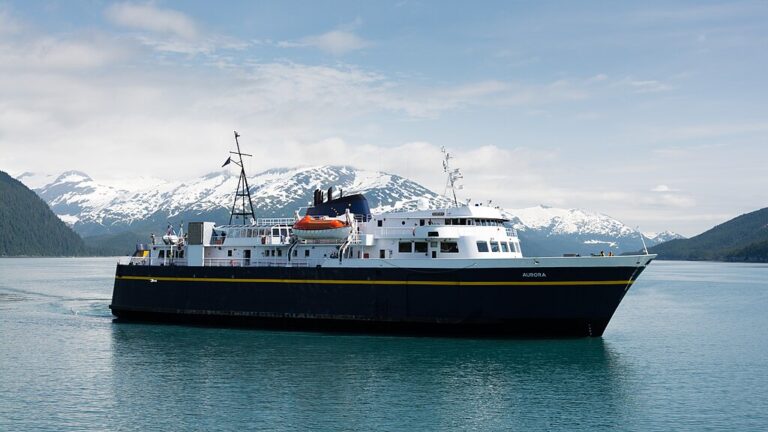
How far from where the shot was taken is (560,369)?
3306 cm

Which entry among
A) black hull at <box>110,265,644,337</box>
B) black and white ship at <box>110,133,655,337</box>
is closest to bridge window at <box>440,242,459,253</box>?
black and white ship at <box>110,133,655,337</box>

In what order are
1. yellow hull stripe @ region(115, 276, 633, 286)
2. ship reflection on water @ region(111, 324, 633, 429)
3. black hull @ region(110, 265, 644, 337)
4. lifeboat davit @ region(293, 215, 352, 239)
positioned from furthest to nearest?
lifeboat davit @ region(293, 215, 352, 239), black hull @ region(110, 265, 644, 337), yellow hull stripe @ region(115, 276, 633, 286), ship reflection on water @ region(111, 324, 633, 429)

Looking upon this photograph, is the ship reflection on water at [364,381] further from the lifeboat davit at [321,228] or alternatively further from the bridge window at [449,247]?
the lifeboat davit at [321,228]

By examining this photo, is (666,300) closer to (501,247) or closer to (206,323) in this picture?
(501,247)

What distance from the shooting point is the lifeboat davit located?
41.6 meters

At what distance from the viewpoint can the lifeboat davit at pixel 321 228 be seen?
4159cm

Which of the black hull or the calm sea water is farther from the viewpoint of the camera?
the black hull

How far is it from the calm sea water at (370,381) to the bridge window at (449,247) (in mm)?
5078

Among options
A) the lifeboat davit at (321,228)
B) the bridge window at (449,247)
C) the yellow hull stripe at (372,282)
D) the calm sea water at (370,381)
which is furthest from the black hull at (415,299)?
the lifeboat davit at (321,228)

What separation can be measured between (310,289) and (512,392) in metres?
16.1

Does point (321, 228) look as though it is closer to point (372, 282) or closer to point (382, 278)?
point (372, 282)

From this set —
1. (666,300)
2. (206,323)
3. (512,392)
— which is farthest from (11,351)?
(666,300)

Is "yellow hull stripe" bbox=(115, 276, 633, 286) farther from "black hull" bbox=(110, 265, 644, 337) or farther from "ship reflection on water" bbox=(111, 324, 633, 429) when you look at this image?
"ship reflection on water" bbox=(111, 324, 633, 429)

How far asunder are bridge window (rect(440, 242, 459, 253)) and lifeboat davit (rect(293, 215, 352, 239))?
5.77 metres
